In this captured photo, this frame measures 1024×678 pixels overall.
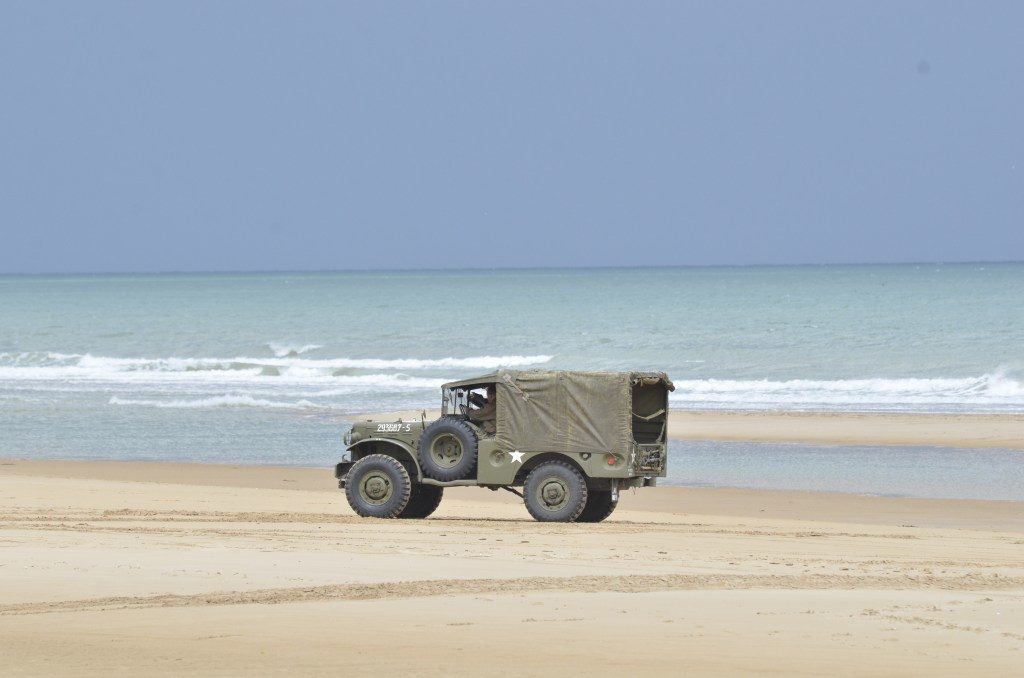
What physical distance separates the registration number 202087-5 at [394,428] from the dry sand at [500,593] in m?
1.14

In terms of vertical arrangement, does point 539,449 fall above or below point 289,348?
below

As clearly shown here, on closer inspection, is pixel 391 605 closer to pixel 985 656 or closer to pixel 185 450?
pixel 985 656

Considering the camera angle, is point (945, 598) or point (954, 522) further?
point (954, 522)

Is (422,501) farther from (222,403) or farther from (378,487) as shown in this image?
(222,403)

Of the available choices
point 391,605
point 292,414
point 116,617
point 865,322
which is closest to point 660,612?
point 391,605

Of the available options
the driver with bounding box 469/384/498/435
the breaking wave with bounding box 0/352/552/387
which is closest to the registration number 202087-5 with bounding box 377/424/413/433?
the driver with bounding box 469/384/498/435

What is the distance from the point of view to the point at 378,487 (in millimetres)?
16078

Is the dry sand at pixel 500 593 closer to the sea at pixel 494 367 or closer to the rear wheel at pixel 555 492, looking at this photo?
the rear wheel at pixel 555 492

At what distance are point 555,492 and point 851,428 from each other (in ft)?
44.9

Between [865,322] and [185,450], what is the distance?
47830mm

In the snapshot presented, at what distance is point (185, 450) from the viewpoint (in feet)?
82.7

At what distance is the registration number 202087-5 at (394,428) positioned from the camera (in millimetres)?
16203

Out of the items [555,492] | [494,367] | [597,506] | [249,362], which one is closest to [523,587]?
[555,492]

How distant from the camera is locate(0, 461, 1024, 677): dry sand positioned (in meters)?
8.36
